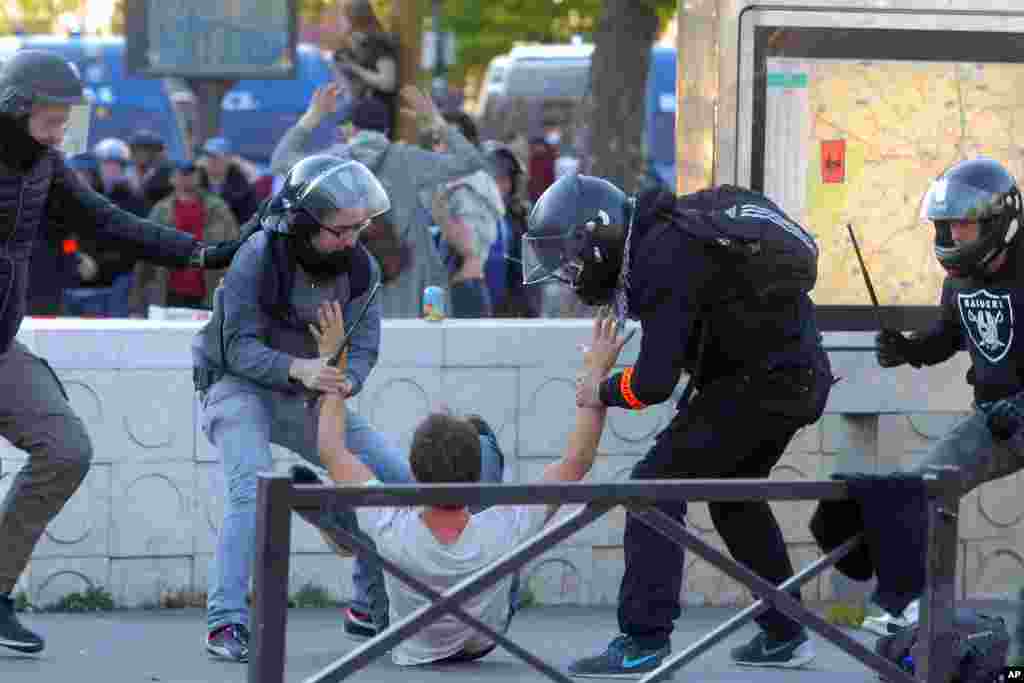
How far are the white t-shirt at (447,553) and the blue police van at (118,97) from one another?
14.7 metres

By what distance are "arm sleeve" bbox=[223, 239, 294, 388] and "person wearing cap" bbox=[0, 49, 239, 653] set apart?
0.51 feet

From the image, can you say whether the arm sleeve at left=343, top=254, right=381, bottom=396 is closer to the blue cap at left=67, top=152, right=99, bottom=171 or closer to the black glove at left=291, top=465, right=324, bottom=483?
the black glove at left=291, top=465, right=324, bottom=483

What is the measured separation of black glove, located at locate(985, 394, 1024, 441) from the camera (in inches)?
259

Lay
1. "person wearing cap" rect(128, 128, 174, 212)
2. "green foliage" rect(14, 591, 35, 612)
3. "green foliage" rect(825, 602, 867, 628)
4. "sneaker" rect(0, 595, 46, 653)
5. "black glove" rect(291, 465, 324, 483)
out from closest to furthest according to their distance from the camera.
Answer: "black glove" rect(291, 465, 324, 483) → "sneaker" rect(0, 595, 46, 653) → "green foliage" rect(14, 591, 35, 612) → "green foliage" rect(825, 602, 867, 628) → "person wearing cap" rect(128, 128, 174, 212)

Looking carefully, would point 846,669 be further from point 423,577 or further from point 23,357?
point 23,357

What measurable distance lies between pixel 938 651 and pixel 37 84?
320 cm

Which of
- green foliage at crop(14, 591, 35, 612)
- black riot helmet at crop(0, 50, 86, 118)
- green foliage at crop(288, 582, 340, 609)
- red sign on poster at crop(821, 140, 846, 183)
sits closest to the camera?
black riot helmet at crop(0, 50, 86, 118)

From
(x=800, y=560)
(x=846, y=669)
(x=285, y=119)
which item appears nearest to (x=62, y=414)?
(x=846, y=669)

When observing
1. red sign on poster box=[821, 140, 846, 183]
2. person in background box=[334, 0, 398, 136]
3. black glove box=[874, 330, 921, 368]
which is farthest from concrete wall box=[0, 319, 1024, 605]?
person in background box=[334, 0, 398, 136]

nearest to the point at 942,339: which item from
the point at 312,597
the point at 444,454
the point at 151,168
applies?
the point at 444,454

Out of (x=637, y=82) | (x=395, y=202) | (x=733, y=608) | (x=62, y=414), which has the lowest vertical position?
(x=733, y=608)

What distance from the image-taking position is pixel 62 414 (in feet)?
20.8

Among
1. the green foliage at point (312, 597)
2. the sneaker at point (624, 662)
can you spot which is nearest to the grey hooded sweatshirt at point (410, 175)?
the green foliage at point (312, 597)

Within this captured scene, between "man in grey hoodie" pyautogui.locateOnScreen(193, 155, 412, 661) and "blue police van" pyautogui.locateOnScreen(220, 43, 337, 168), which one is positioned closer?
"man in grey hoodie" pyautogui.locateOnScreen(193, 155, 412, 661)
